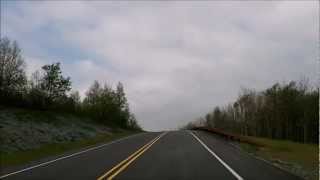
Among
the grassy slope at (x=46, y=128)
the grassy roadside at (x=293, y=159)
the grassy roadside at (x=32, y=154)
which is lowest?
the grassy roadside at (x=32, y=154)

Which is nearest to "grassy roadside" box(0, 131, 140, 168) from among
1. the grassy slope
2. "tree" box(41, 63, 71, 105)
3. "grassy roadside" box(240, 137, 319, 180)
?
the grassy slope

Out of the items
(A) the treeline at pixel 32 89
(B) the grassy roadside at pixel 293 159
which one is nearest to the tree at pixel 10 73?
(A) the treeline at pixel 32 89

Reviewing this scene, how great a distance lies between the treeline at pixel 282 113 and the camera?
77119 millimetres

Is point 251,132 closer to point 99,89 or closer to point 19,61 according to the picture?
point 99,89

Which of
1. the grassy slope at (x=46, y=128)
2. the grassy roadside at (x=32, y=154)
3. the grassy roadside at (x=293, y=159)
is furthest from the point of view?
the grassy slope at (x=46, y=128)

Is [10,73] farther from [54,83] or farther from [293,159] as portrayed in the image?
[293,159]

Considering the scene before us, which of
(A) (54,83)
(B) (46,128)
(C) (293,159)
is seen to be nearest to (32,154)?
(C) (293,159)

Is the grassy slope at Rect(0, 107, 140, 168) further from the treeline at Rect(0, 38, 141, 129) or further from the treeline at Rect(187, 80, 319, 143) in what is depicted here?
the treeline at Rect(187, 80, 319, 143)

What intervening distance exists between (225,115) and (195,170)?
132 meters

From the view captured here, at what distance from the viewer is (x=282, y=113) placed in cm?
8506

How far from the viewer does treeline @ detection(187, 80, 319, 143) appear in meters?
77.1

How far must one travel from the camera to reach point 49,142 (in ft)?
140

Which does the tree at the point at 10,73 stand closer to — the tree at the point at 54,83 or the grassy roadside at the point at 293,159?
the tree at the point at 54,83

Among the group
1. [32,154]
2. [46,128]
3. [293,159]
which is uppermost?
[46,128]
